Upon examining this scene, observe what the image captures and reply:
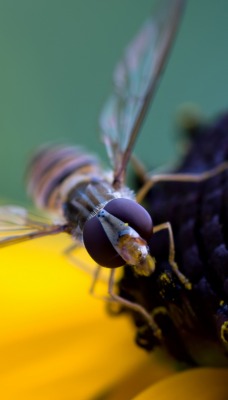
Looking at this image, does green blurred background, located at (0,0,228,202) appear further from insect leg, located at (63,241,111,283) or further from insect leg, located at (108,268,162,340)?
insect leg, located at (108,268,162,340)

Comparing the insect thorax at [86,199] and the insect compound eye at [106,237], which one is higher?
the insect thorax at [86,199]

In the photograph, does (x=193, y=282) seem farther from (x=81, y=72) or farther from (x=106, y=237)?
(x=81, y=72)

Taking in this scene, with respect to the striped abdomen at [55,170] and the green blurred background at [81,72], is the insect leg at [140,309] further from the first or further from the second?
the green blurred background at [81,72]

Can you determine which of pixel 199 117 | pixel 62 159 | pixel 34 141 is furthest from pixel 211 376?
pixel 34 141

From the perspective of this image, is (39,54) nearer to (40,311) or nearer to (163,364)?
(40,311)

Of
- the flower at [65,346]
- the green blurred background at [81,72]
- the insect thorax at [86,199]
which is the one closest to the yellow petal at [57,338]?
the flower at [65,346]

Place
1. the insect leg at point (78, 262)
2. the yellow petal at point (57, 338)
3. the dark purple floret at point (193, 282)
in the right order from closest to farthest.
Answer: the dark purple floret at point (193, 282), the yellow petal at point (57, 338), the insect leg at point (78, 262)

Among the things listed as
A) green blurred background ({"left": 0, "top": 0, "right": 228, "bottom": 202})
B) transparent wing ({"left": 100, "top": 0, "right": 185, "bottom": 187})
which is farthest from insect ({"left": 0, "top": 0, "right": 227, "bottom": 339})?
green blurred background ({"left": 0, "top": 0, "right": 228, "bottom": 202})
